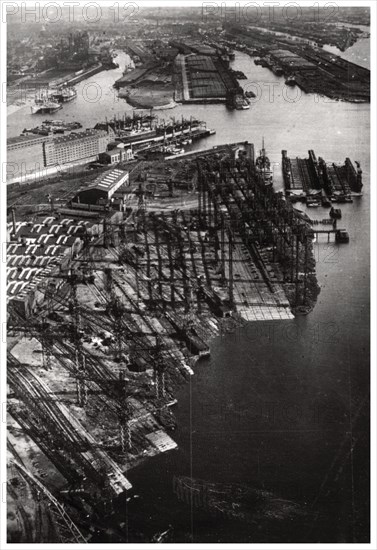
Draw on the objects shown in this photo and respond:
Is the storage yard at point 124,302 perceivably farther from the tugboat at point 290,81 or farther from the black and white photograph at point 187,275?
the tugboat at point 290,81

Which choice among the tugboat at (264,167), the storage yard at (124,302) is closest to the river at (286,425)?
the storage yard at (124,302)

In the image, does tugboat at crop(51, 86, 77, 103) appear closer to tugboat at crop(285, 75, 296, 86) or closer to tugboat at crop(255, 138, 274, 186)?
tugboat at crop(255, 138, 274, 186)

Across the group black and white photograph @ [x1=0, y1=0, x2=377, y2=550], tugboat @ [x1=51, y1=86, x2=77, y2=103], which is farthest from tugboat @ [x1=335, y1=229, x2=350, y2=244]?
tugboat @ [x1=51, y1=86, x2=77, y2=103]

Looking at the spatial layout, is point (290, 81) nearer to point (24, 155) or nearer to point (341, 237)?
point (341, 237)

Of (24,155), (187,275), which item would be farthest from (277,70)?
(187,275)

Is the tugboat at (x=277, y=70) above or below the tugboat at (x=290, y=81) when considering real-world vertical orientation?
above

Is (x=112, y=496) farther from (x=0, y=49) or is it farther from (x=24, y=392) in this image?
(x=0, y=49)

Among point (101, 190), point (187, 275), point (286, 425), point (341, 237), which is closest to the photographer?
point (286, 425)
